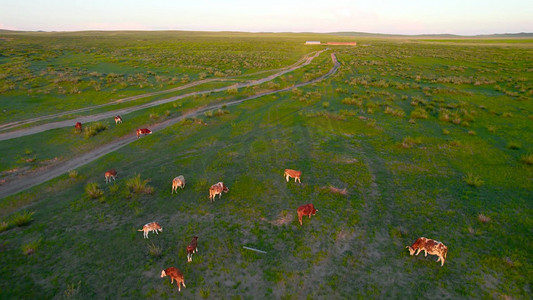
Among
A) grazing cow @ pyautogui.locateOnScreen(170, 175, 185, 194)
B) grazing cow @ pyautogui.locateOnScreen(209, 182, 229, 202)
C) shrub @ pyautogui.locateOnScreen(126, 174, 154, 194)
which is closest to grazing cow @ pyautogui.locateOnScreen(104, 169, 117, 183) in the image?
shrub @ pyautogui.locateOnScreen(126, 174, 154, 194)

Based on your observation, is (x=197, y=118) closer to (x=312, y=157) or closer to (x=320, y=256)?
(x=312, y=157)

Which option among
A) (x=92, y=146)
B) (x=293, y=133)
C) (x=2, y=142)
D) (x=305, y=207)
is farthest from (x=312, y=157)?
(x=2, y=142)

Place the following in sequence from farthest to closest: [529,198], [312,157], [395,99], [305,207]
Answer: [395,99] < [312,157] < [529,198] < [305,207]

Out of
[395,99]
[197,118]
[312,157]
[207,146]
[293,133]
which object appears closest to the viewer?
[312,157]

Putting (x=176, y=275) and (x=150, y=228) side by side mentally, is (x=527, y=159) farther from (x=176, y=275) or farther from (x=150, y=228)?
(x=150, y=228)

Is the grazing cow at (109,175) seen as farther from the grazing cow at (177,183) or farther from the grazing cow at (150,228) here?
the grazing cow at (150,228)

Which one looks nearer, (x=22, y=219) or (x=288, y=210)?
(x=22, y=219)

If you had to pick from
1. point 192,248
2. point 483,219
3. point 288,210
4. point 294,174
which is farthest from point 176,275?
point 483,219

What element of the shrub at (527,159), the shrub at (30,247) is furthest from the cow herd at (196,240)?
the shrub at (527,159)
